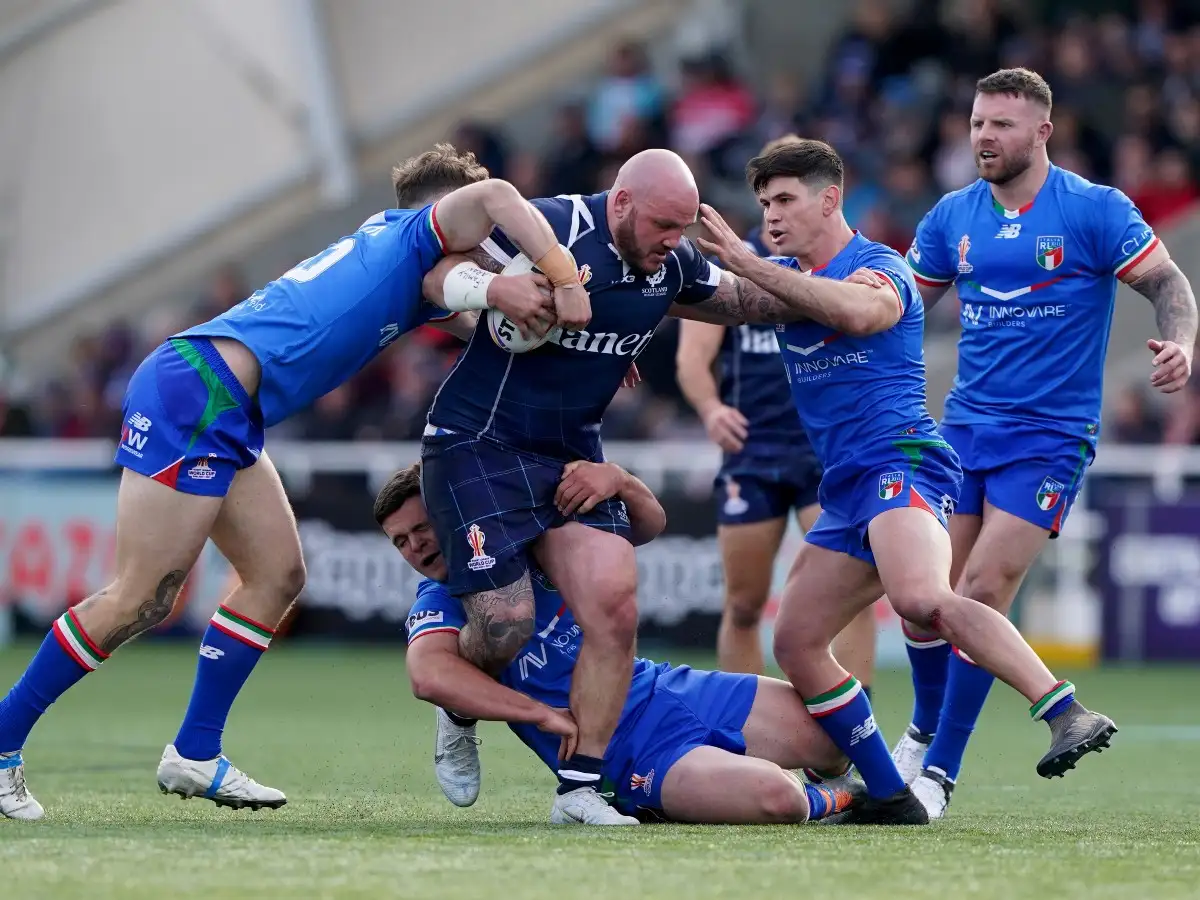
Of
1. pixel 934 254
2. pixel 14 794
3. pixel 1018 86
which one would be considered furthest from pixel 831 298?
pixel 14 794

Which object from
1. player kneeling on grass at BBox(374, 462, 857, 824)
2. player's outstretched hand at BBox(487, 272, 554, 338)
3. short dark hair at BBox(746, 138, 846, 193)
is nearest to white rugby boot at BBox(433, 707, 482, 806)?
player kneeling on grass at BBox(374, 462, 857, 824)

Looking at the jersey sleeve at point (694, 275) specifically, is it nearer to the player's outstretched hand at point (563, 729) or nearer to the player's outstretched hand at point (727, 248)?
the player's outstretched hand at point (727, 248)

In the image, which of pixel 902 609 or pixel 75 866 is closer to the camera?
pixel 75 866

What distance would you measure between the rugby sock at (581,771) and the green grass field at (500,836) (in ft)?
0.56

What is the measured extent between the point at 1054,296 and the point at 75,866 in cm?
432

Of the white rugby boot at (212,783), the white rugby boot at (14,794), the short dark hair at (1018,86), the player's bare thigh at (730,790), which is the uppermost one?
the short dark hair at (1018,86)

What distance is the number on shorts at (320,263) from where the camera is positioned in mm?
6527

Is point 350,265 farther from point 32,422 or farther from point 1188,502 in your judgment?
point 32,422

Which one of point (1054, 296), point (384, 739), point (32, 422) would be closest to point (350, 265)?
point (1054, 296)

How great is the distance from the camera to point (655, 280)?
6.73 m

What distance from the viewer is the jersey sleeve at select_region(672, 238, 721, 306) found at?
682 cm

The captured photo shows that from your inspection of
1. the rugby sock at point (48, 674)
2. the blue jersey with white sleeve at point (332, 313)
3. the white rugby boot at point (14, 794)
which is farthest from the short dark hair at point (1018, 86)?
the white rugby boot at point (14, 794)

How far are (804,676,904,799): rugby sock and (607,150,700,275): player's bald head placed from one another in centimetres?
161

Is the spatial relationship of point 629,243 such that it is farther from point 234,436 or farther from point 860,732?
point 860,732
